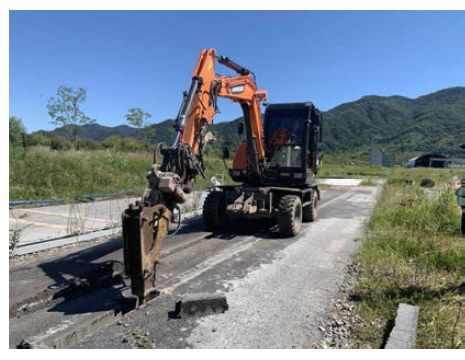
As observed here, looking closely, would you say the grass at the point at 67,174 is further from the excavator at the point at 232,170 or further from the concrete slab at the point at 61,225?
the excavator at the point at 232,170

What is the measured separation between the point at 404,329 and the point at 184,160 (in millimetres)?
3599

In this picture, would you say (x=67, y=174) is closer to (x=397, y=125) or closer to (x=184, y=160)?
(x=184, y=160)

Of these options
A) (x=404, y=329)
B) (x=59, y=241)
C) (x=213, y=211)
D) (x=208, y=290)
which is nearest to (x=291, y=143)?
(x=213, y=211)

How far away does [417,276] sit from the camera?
4.85 metres

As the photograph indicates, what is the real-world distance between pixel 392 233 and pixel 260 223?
3.26m

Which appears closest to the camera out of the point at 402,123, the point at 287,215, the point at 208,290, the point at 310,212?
the point at 208,290

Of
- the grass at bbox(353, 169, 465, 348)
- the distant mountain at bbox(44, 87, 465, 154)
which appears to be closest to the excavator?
the grass at bbox(353, 169, 465, 348)

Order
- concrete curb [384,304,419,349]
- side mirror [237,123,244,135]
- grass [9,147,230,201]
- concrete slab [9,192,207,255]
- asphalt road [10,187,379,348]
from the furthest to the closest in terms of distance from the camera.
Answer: grass [9,147,230,201], side mirror [237,123,244,135], concrete slab [9,192,207,255], asphalt road [10,187,379,348], concrete curb [384,304,419,349]

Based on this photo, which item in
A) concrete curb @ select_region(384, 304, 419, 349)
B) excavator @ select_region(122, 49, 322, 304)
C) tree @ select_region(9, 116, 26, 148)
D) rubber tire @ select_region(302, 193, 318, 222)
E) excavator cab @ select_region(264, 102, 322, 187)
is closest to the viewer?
concrete curb @ select_region(384, 304, 419, 349)

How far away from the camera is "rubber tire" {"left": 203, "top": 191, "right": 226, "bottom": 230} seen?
26.0ft

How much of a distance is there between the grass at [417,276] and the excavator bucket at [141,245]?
92.7 inches

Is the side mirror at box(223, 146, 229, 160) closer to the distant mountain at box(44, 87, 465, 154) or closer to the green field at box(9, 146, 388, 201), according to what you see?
the green field at box(9, 146, 388, 201)

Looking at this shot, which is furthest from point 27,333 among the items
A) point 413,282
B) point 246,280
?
point 413,282

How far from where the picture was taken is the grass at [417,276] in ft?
11.2
